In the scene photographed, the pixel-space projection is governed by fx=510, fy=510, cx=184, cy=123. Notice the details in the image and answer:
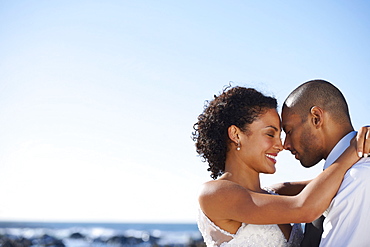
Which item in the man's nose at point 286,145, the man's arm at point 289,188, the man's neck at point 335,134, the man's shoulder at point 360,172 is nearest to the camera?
the man's shoulder at point 360,172

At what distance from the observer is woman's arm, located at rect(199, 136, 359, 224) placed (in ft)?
10.2

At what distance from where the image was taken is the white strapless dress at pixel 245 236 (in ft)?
11.6

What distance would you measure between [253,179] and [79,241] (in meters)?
26.0

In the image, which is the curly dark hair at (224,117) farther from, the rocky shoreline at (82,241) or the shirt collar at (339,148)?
the rocky shoreline at (82,241)

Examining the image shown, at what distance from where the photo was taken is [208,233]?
3.66 meters

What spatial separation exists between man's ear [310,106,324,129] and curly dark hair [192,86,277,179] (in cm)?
34

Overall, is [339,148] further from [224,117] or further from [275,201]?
[224,117]

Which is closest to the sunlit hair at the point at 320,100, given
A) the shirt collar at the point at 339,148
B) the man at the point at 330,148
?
the man at the point at 330,148

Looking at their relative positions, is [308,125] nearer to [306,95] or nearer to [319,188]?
[306,95]

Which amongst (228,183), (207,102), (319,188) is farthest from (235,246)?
(207,102)

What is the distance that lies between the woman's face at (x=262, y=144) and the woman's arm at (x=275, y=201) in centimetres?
33

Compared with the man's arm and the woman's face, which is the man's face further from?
the man's arm

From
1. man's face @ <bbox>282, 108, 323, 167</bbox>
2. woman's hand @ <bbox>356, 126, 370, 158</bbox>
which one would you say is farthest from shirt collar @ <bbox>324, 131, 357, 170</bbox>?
woman's hand @ <bbox>356, 126, 370, 158</bbox>

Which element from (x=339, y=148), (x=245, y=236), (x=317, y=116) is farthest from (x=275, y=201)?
(x=317, y=116)
